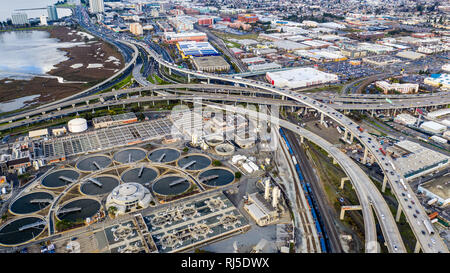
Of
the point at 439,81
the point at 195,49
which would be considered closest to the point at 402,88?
the point at 439,81

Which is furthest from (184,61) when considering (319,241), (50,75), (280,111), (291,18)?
(291,18)

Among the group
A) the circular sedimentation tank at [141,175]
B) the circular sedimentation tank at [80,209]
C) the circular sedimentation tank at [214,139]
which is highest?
the circular sedimentation tank at [214,139]

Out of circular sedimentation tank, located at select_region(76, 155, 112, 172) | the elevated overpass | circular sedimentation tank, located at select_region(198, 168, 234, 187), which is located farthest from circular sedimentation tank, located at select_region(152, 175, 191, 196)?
the elevated overpass

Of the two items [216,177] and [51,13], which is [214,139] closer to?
[216,177]

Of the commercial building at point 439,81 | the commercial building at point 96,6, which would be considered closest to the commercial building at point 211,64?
the commercial building at point 439,81

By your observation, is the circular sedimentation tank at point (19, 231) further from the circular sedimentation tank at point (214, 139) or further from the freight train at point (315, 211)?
the freight train at point (315, 211)

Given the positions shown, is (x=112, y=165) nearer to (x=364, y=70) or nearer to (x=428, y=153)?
(x=428, y=153)
